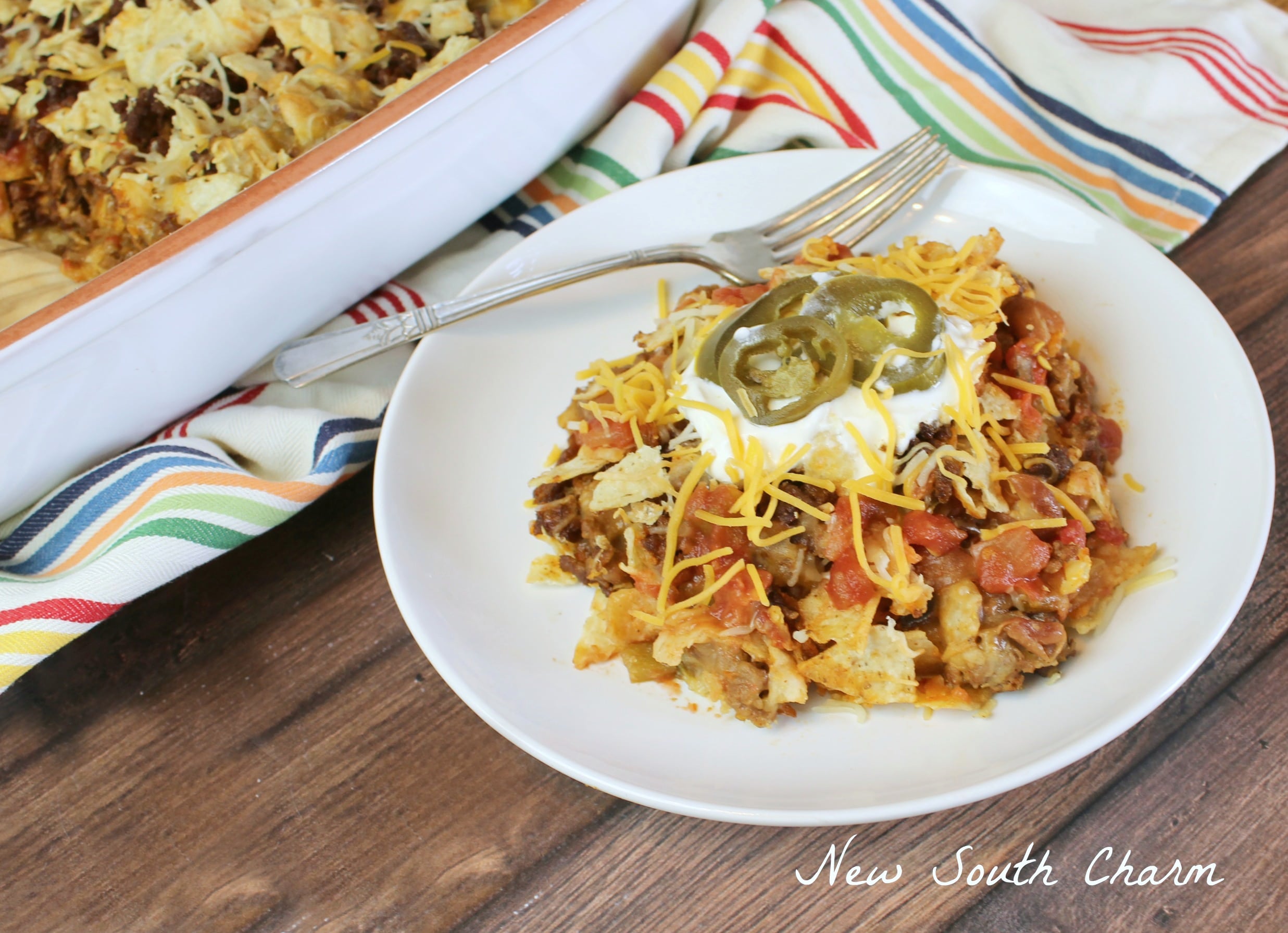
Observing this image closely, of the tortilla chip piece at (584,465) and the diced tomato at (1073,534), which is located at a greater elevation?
the diced tomato at (1073,534)

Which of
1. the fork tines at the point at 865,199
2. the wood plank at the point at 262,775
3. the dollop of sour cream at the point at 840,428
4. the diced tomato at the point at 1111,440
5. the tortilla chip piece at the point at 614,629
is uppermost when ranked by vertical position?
the fork tines at the point at 865,199

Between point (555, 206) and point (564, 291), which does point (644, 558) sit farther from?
point (555, 206)

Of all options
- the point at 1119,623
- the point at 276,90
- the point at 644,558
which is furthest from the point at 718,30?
the point at 1119,623

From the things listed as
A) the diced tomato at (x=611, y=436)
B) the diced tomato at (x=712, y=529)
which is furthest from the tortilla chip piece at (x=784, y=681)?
the diced tomato at (x=611, y=436)

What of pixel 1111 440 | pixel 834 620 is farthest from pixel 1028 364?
pixel 834 620

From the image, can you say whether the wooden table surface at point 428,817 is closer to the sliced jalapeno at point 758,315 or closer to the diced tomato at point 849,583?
the diced tomato at point 849,583

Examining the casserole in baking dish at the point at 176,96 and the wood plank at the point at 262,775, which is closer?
the wood plank at the point at 262,775

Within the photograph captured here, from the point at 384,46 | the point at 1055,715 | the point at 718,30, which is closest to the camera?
the point at 1055,715
